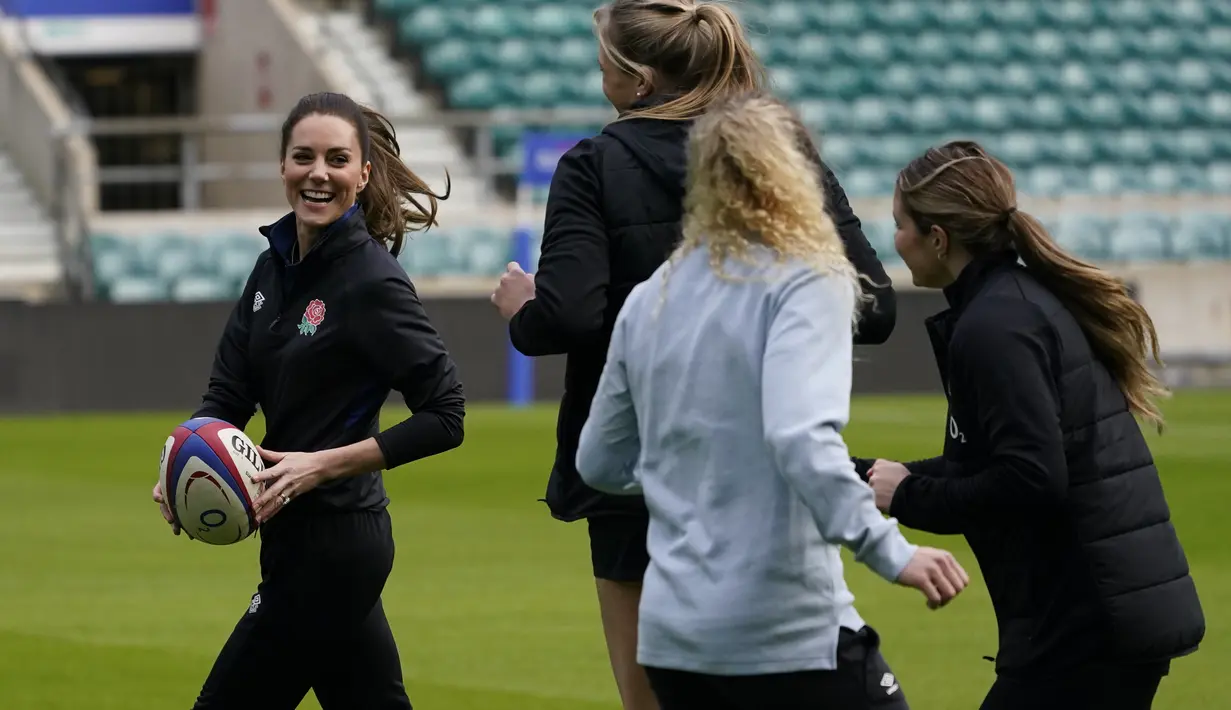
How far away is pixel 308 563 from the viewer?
14.9 ft

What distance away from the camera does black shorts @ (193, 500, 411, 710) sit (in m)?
4.55

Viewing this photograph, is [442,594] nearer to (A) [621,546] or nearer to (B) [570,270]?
(A) [621,546]

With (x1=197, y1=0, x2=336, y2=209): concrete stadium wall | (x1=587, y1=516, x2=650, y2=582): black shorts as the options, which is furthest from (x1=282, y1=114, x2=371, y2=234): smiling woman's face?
(x1=197, y1=0, x2=336, y2=209): concrete stadium wall

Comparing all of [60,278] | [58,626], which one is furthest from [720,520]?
[60,278]

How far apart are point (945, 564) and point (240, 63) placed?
23956mm

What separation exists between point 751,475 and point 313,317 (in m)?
1.47

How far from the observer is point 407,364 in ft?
15.0

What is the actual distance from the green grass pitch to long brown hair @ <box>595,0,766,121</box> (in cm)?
331

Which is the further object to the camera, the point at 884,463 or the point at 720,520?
the point at 884,463

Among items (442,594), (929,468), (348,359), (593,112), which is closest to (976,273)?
(929,468)

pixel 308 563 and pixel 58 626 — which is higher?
pixel 308 563

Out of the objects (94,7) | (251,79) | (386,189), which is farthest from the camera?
(94,7)

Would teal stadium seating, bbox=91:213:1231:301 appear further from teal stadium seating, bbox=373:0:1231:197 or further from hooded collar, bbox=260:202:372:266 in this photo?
hooded collar, bbox=260:202:372:266

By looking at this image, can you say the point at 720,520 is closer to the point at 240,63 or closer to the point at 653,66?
the point at 653,66
